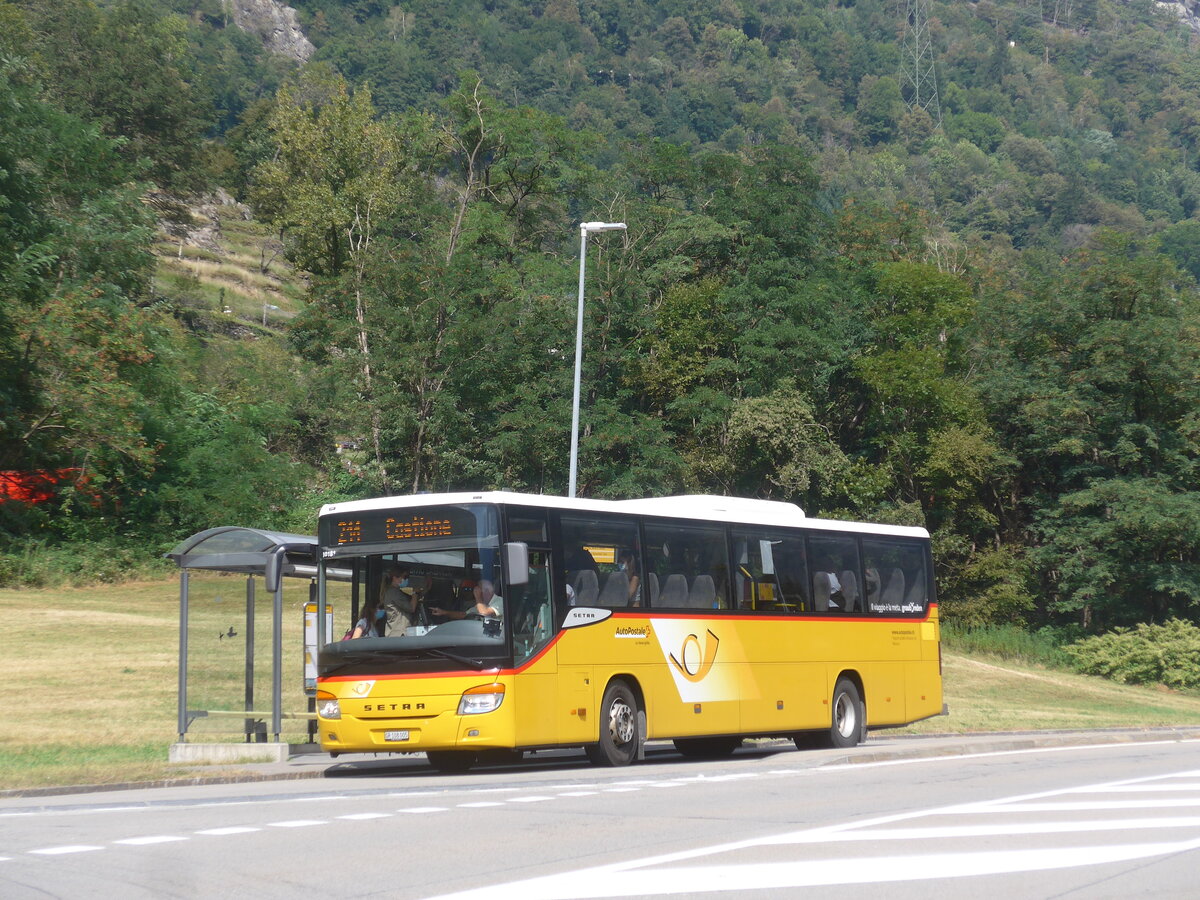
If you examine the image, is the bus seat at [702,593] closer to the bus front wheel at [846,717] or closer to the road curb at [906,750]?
the road curb at [906,750]

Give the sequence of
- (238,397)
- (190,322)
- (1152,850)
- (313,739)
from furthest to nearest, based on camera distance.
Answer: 1. (190,322)
2. (238,397)
3. (313,739)
4. (1152,850)

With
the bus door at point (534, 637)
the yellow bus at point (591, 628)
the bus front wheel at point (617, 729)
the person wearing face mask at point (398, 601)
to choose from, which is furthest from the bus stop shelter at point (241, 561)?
the bus front wheel at point (617, 729)

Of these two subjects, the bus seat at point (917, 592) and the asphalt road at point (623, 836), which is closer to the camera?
the asphalt road at point (623, 836)

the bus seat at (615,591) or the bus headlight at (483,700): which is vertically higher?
the bus seat at (615,591)

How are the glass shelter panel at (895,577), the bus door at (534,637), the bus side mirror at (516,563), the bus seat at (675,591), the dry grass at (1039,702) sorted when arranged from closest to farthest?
the bus side mirror at (516,563) → the bus door at (534,637) → the bus seat at (675,591) → the glass shelter panel at (895,577) → the dry grass at (1039,702)

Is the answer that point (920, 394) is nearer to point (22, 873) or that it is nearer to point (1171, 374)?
point (1171, 374)

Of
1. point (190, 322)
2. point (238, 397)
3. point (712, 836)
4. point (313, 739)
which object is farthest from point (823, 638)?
point (190, 322)

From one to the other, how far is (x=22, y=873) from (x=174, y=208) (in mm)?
82155

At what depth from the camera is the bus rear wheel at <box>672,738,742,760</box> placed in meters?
21.0

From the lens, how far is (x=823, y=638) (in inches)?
830

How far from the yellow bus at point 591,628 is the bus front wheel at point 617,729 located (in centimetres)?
3

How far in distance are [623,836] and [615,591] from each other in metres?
7.04

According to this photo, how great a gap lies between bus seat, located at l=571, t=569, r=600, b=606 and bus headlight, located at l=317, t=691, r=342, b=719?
3.03 metres

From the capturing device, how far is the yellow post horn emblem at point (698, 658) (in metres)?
18.2
